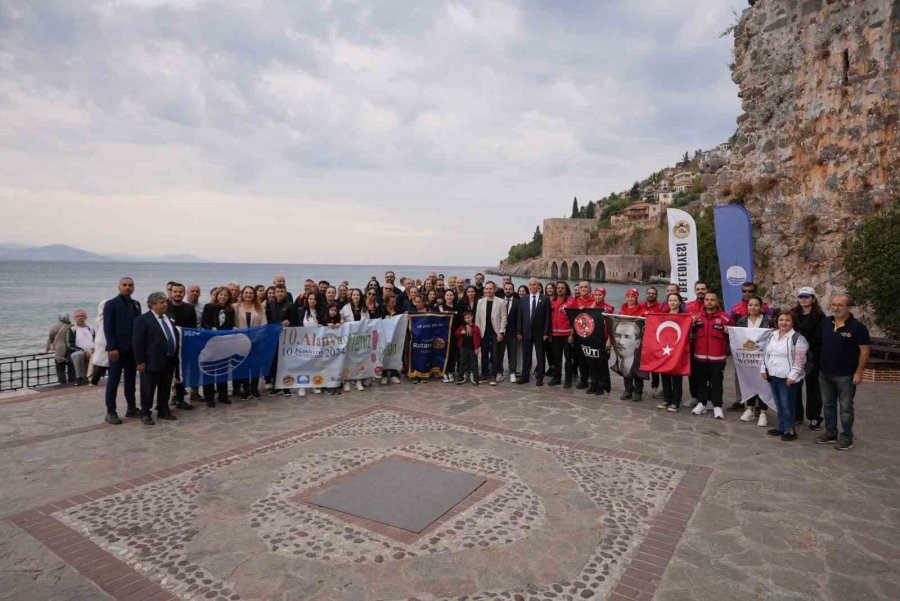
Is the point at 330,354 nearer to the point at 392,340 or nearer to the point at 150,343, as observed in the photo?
the point at 392,340

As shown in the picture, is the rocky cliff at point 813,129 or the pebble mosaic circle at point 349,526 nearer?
the pebble mosaic circle at point 349,526

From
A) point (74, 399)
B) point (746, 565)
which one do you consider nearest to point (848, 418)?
point (746, 565)

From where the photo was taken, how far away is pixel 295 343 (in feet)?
30.3

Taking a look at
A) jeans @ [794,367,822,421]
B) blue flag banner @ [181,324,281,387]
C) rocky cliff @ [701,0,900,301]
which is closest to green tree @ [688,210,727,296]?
rocky cliff @ [701,0,900,301]

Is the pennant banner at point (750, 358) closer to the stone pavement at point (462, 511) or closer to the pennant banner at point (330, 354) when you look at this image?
the stone pavement at point (462, 511)

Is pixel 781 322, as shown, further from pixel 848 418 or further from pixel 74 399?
pixel 74 399

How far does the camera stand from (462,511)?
185 inches

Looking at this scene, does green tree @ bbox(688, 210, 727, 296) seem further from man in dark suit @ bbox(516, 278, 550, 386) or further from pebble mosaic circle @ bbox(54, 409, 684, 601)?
pebble mosaic circle @ bbox(54, 409, 684, 601)

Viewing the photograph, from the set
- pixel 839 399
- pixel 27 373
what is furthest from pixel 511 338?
pixel 27 373

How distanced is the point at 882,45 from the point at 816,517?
10411mm

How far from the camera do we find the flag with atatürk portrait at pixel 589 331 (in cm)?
919

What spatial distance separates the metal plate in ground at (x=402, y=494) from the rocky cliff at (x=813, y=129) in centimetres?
1069

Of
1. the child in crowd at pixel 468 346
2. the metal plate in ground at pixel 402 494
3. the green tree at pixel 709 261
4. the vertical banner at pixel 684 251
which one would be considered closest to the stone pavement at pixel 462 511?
the metal plate in ground at pixel 402 494

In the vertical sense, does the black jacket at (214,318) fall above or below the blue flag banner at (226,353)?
above
